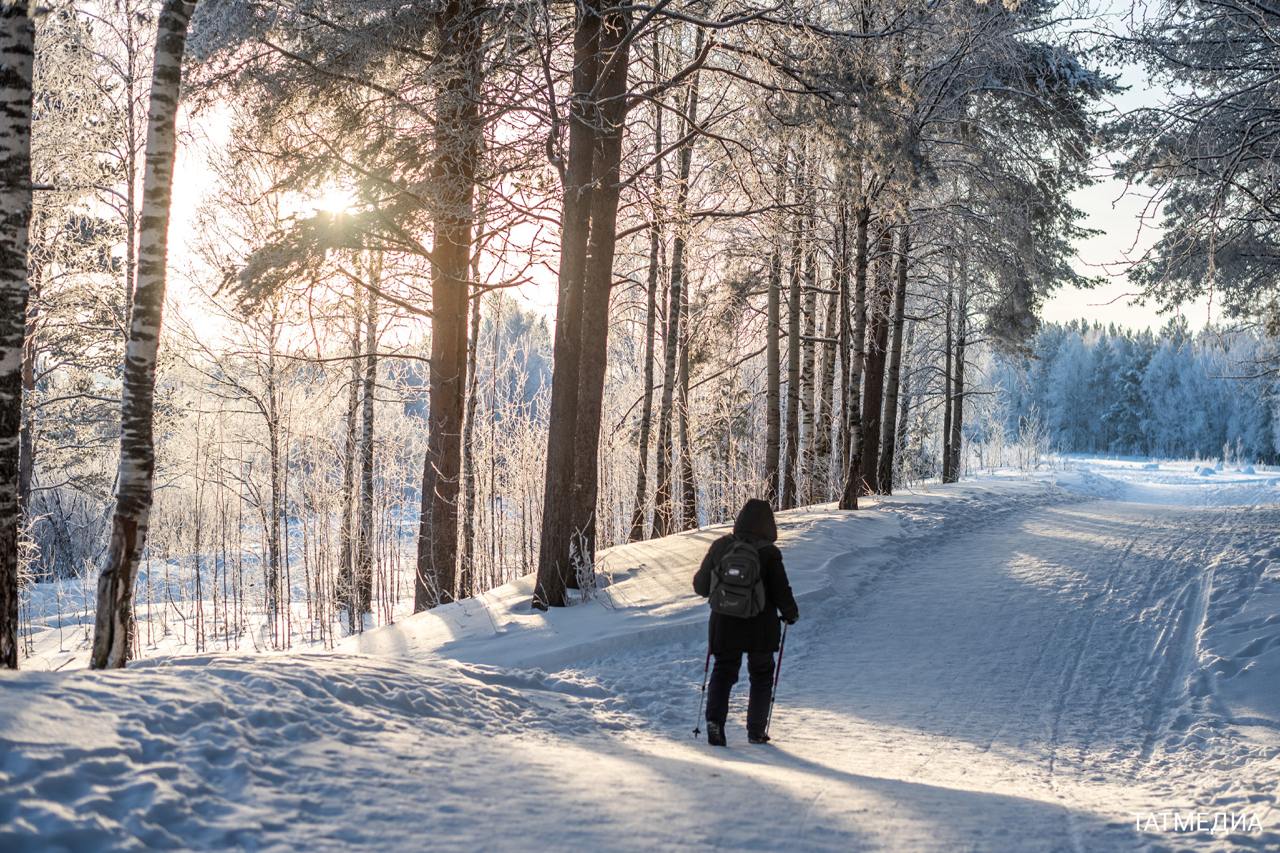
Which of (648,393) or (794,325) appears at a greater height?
(794,325)

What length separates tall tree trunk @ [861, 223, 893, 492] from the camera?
17.5 m

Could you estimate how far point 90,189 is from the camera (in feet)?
45.3

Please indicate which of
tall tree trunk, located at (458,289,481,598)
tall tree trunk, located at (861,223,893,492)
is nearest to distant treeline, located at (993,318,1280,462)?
tall tree trunk, located at (861,223,893,492)

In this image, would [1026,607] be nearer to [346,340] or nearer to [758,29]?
[758,29]

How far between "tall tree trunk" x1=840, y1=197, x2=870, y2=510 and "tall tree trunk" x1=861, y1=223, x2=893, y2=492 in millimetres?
2138

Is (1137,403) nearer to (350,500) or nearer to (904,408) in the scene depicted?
(904,408)

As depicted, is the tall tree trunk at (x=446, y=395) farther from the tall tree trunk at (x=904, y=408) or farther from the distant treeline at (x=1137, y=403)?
the distant treeline at (x=1137, y=403)

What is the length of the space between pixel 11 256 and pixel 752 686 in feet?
17.2

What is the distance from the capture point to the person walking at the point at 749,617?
18.1ft

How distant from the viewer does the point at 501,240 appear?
37.6 feet

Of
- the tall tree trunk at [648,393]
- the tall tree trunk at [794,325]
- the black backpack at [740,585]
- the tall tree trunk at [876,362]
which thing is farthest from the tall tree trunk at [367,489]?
the tall tree trunk at [876,362]

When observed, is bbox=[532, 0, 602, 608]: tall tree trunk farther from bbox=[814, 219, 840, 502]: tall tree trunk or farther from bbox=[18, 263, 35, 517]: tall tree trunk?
bbox=[18, 263, 35, 517]: tall tree trunk

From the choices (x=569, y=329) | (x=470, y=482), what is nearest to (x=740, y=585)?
(x=569, y=329)

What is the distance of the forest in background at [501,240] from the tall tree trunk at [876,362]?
0.12m
